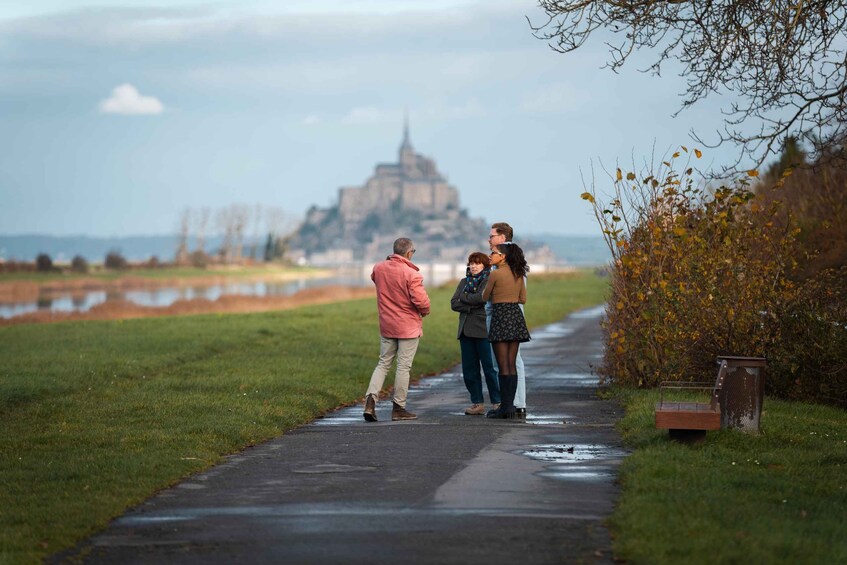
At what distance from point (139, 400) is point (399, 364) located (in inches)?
146

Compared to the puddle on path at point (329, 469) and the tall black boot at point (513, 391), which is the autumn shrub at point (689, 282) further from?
the puddle on path at point (329, 469)

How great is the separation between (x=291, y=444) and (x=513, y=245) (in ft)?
11.8

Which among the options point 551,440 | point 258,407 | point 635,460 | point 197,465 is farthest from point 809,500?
point 258,407

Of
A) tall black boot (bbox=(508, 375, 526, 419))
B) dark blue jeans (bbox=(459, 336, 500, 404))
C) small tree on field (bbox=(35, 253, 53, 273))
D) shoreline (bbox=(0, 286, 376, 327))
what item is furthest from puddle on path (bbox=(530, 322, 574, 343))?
small tree on field (bbox=(35, 253, 53, 273))

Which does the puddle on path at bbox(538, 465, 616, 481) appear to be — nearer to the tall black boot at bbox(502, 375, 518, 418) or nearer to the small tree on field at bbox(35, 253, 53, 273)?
the tall black boot at bbox(502, 375, 518, 418)

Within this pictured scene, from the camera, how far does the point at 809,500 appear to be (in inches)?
372

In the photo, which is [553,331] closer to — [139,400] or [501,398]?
[139,400]

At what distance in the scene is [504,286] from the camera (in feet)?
48.1

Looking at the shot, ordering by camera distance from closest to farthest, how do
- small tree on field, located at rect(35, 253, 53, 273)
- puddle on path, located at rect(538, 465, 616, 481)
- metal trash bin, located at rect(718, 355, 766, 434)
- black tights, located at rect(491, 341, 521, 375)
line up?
puddle on path, located at rect(538, 465, 616, 481), metal trash bin, located at rect(718, 355, 766, 434), black tights, located at rect(491, 341, 521, 375), small tree on field, located at rect(35, 253, 53, 273)

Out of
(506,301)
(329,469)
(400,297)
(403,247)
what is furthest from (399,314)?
(329,469)

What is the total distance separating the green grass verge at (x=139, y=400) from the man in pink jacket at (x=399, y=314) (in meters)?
1.15

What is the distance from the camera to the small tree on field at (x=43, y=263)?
109125 millimetres

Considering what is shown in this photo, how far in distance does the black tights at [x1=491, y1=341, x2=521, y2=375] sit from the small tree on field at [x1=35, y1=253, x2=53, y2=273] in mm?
99404

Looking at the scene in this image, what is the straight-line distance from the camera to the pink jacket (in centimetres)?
1476
